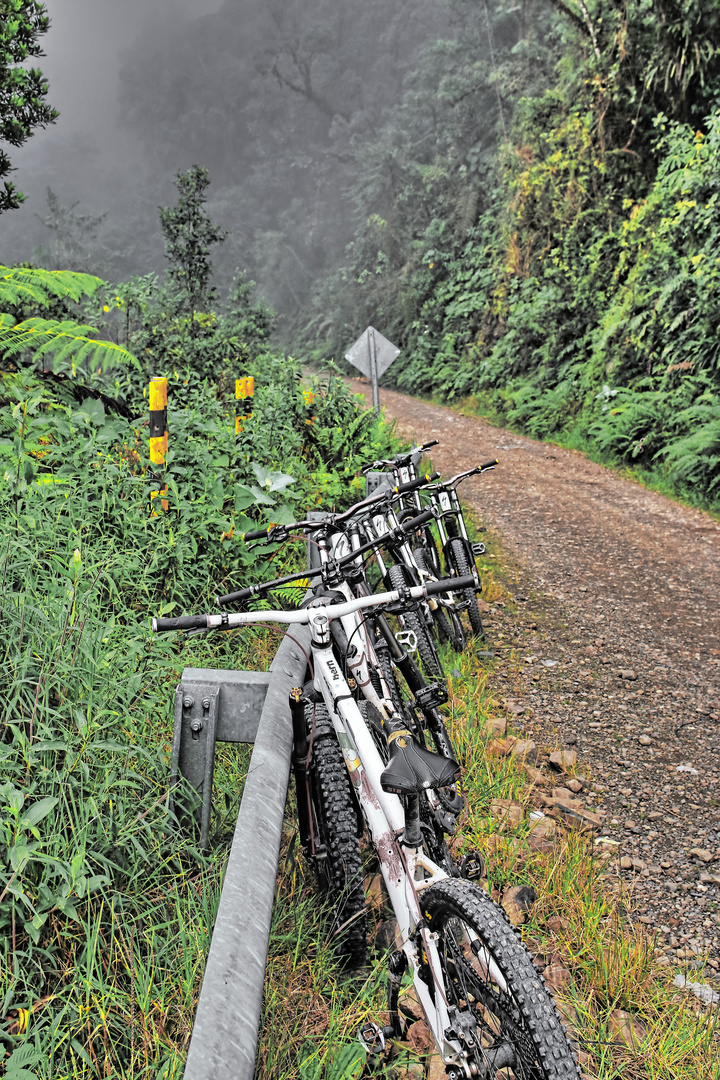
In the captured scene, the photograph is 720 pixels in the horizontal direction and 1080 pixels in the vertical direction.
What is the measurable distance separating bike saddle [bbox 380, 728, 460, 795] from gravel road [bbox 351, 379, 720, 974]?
1654 mm

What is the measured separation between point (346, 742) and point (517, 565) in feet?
18.1

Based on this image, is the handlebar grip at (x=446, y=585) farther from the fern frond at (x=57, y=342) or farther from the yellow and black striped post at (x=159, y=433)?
the fern frond at (x=57, y=342)

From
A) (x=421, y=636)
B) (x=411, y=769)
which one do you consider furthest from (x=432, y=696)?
(x=421, y=636)

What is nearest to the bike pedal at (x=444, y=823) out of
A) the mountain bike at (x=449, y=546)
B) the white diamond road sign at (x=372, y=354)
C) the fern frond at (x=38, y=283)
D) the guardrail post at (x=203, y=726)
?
the guardrail post at (x=203, y=726)

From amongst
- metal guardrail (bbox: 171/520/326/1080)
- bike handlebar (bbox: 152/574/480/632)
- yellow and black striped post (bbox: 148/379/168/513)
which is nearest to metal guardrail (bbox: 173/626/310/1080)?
metal guardrail (bbox: 171/520/326/1080)

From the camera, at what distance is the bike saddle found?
190 cm

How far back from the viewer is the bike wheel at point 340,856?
2316mm

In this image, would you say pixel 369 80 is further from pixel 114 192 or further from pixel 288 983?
pixel 288 983

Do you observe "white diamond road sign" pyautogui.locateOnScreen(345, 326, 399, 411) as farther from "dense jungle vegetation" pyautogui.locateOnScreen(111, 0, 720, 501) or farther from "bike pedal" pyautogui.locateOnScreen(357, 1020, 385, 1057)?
"bike pedal" pyautogui.locateOnScreen(357, 1020, 385, 1057)

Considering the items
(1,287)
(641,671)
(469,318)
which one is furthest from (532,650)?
(469,318)

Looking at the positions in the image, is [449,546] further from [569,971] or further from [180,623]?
[180,623]

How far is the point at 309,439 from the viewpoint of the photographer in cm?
772

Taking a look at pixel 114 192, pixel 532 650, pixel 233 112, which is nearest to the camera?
pixel 532 650

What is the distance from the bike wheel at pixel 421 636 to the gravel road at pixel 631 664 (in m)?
0.65
